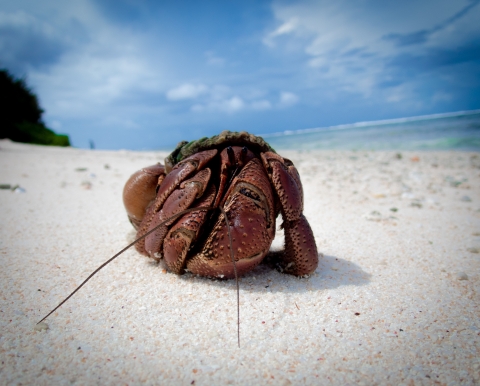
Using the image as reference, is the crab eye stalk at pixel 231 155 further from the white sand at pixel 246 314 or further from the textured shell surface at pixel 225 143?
the white sand at pixel 246 314

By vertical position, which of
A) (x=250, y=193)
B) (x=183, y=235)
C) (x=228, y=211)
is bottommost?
(x=183, y=235)

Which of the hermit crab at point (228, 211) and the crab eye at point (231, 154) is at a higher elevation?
the crab eye at point (231, 154)

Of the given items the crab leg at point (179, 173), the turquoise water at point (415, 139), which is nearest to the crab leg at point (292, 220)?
the crab leg at point (179, 173)

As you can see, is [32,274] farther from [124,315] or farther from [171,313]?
[171,313]

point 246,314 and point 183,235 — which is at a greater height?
point 183,235

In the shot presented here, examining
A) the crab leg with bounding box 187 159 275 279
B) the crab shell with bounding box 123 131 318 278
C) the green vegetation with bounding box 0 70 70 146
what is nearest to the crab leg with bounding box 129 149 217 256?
the crab shell with bounding box 123 131 318 278

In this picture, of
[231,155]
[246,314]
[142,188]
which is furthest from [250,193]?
[142,188]

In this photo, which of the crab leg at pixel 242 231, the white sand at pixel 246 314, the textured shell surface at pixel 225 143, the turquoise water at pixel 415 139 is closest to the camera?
the white sand at pixel 246 314

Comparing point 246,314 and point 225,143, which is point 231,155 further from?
point 246,314

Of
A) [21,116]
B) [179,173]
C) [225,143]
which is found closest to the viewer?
[179,173]
